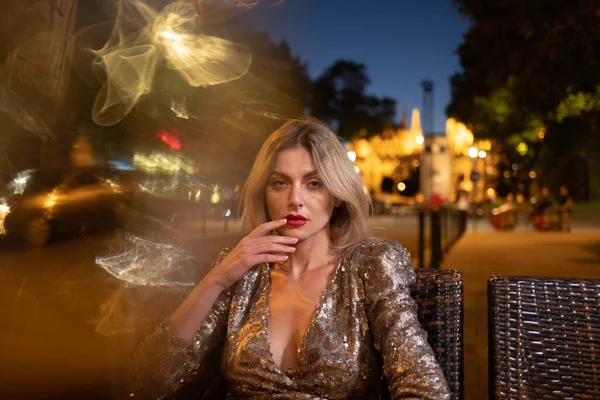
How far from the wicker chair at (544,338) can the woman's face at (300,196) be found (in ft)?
2.10

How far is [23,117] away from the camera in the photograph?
2502 millimetres

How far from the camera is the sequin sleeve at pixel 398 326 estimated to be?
1728 mm

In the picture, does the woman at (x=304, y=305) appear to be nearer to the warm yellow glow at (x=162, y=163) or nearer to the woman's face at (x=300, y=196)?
the woman's face at (x=300, y=196)

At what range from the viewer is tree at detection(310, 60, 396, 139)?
1753 inches

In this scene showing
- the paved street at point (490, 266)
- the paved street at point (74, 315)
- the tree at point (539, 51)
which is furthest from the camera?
the tree at point (539, 51)

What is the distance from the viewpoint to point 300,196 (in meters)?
2.09

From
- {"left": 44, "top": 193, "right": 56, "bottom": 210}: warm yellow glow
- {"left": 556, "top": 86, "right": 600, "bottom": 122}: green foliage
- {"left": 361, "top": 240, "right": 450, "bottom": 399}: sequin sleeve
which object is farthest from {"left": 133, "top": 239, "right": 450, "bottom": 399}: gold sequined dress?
{"left": 556, "top": 86, "right": 600, "bottom": 122}: green foliage

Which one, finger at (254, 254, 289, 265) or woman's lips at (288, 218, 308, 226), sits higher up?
woman's lips at (288, 218, 308, 226)

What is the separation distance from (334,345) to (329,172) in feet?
1.96

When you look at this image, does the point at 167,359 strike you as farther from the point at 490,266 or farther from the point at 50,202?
the point at 490,266

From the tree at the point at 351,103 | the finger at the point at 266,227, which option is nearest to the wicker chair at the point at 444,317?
the finger at the point at 266,227

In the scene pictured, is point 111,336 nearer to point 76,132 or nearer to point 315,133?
point 76,132

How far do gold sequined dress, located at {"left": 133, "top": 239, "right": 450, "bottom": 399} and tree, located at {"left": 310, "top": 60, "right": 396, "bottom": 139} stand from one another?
1523 inches

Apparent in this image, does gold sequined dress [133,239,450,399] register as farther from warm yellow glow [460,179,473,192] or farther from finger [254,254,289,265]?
warm yellow glow [460,179,473,192]
